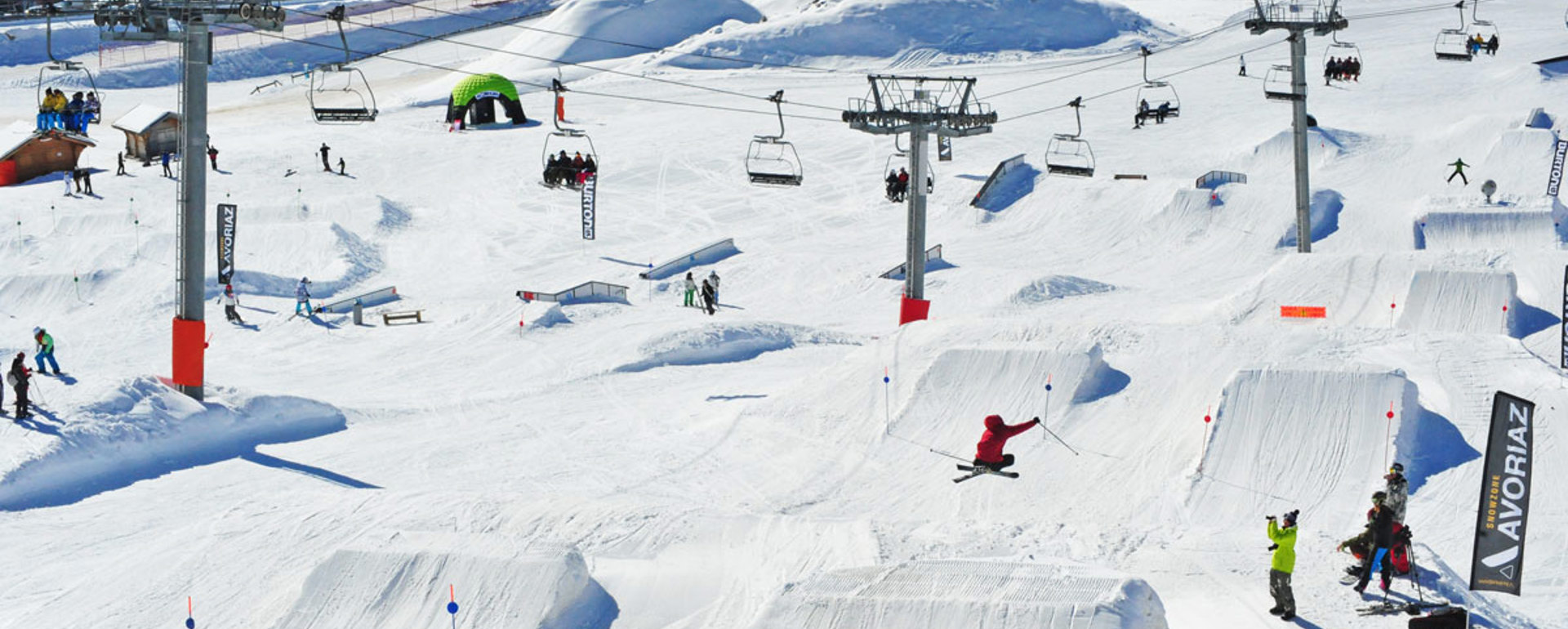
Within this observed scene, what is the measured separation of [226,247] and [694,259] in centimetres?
1095

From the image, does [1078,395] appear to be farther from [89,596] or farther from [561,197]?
[561,197]

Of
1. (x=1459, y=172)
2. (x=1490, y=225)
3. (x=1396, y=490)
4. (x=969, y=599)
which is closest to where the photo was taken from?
(x=969, y=599)

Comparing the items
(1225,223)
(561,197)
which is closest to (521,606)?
(1225,223)

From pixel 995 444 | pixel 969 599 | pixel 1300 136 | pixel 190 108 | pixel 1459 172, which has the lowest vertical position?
pixel 969 599

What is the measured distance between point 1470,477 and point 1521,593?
10.7ft

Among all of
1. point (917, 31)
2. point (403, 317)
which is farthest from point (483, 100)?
point (403, 317)

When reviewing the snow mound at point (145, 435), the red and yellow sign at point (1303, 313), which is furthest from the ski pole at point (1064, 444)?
the snow mound at point (145, 435)

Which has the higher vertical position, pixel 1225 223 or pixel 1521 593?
pixel 1225 223

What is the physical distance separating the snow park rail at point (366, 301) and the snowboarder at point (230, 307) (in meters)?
1.66

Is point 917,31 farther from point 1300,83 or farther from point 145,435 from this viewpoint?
point 145,435

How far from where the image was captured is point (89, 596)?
1616 centimetres

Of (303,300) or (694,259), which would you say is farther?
(694,259)

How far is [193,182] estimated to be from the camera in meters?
22.8

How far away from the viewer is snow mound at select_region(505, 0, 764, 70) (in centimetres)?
6488
